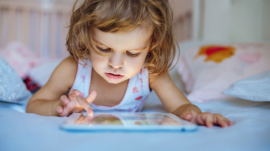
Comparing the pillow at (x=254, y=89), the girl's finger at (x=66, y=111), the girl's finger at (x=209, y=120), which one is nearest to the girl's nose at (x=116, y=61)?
the girl's finger at (x=66, y=111)

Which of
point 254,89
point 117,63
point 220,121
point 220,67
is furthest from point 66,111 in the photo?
point 220,67

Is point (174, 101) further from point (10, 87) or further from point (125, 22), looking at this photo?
point (10, 87)

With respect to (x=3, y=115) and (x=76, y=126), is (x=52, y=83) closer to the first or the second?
(x=3, y=115)

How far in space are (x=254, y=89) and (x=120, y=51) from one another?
0.47 meters

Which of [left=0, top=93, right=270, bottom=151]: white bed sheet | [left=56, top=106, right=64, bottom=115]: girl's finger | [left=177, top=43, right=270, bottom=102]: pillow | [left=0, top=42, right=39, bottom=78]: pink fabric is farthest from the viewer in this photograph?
[left=0, top=42, right=39, bottom=78]: pink fabric

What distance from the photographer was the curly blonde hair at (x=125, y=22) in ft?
2.13

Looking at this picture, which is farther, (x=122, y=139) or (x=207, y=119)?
(x=207, y=119)

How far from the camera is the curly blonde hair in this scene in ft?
2.13

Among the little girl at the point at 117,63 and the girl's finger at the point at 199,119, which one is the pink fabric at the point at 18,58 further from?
the girl's finger at the point at 199,119

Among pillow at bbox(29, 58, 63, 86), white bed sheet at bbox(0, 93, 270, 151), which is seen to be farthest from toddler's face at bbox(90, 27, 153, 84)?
pillow at bbox(29, 58, 63, 86)

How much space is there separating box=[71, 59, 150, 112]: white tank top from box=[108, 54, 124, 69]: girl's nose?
0.22 metres

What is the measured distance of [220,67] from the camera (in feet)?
3.40

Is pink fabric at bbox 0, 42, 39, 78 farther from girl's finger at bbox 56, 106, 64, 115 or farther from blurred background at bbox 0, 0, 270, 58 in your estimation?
girl's finger at bbox 56, 106, 64, 115

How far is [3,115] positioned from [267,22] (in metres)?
1.53
